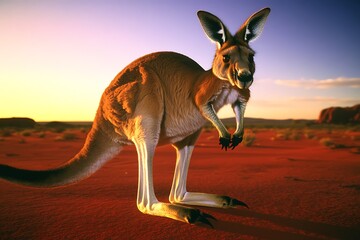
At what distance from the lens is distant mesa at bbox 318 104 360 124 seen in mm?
59388

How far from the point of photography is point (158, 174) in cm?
746

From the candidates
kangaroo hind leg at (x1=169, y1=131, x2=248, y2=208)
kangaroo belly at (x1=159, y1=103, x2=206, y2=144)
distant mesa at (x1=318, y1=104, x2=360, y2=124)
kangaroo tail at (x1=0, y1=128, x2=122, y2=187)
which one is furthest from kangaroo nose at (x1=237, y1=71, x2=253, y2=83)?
distant mesa at (x1=318, y1=104, x2=360, y2=124)

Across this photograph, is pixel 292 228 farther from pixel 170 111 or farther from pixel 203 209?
pixel 170 111

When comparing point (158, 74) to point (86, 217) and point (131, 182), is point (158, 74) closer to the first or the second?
point (86, 217)

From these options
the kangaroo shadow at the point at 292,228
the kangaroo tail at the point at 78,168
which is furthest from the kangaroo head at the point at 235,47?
the kangaroo tail at the point at 78,168

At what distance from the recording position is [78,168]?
3.87 meters

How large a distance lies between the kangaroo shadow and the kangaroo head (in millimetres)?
1677

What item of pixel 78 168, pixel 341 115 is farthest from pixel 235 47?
pixel 341 115

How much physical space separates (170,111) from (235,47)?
107cm


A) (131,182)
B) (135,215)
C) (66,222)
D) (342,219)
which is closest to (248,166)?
(131,182)

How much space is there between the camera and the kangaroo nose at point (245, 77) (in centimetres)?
279

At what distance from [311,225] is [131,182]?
12.6ft

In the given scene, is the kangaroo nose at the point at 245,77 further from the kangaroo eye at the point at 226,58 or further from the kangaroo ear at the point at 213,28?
the kangaroo ear at the point at 213,28

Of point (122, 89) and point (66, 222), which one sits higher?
point (122, 89)
